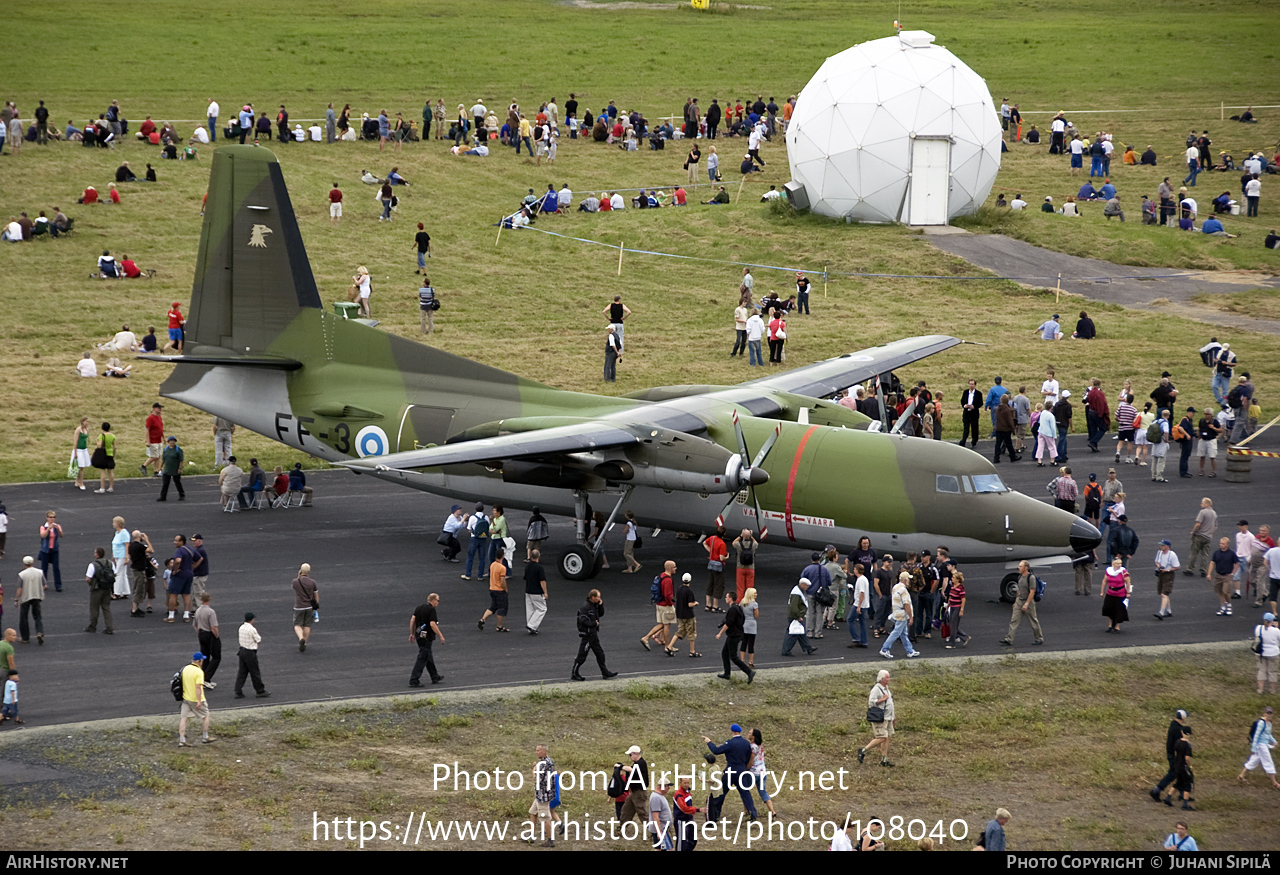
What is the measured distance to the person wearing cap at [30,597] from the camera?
2434cm

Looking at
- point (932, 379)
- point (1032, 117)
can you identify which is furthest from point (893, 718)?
point (1032, 117)

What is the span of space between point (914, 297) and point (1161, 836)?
115ft

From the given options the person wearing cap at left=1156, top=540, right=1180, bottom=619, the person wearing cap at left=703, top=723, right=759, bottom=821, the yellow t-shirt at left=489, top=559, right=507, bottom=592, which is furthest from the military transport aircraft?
the person wearing cap at left=703, top=723, right=759, bottom=821

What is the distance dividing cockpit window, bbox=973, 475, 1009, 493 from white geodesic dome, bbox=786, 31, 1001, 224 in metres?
30.8

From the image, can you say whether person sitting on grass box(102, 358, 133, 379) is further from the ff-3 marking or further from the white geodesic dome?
the white geodesic dome

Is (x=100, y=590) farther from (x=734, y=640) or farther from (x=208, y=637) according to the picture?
(x=734, y=640)

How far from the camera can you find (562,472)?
2828 cm

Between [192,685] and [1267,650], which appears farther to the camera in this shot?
[1267,650]

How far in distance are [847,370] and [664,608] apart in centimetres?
1215

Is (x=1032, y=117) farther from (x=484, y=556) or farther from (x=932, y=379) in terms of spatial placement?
(x=484, y=556)

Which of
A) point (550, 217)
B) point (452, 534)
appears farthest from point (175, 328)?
point (550, 217)

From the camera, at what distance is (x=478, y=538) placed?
94.3ft

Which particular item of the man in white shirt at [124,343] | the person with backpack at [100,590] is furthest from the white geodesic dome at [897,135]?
the person with backpack at [100,590]

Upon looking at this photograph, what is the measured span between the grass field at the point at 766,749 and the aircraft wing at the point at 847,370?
34.7 ft
